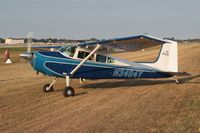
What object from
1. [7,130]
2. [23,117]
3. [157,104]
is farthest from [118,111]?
[7,130]

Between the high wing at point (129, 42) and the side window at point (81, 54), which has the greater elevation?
the high wing at point (129, 42)

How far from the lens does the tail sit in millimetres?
16375

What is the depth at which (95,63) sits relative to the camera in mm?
14906

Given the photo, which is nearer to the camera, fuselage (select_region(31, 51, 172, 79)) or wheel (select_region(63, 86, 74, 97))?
wheel (select_region(63, 86, 74, 97))

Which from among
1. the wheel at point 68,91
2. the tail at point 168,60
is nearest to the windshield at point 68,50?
the wheel at point 68,91

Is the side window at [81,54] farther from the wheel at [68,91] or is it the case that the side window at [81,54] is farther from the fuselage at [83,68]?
the wheel at [68,91]

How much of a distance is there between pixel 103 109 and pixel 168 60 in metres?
6.93

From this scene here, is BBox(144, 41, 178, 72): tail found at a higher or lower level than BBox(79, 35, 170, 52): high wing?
lower

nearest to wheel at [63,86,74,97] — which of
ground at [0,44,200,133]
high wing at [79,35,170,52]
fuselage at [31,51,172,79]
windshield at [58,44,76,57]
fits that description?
ground at [0,44,200,133]

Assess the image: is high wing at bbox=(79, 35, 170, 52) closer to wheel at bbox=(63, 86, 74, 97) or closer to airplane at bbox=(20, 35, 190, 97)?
airplane at bbox=(20, 35, 190, 97)

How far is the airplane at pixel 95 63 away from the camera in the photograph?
13852 mm

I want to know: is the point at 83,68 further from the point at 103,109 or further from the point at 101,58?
the point at 103,109

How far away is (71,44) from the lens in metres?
14.6

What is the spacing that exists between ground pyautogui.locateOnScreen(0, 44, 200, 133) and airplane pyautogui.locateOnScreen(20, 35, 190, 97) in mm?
628
